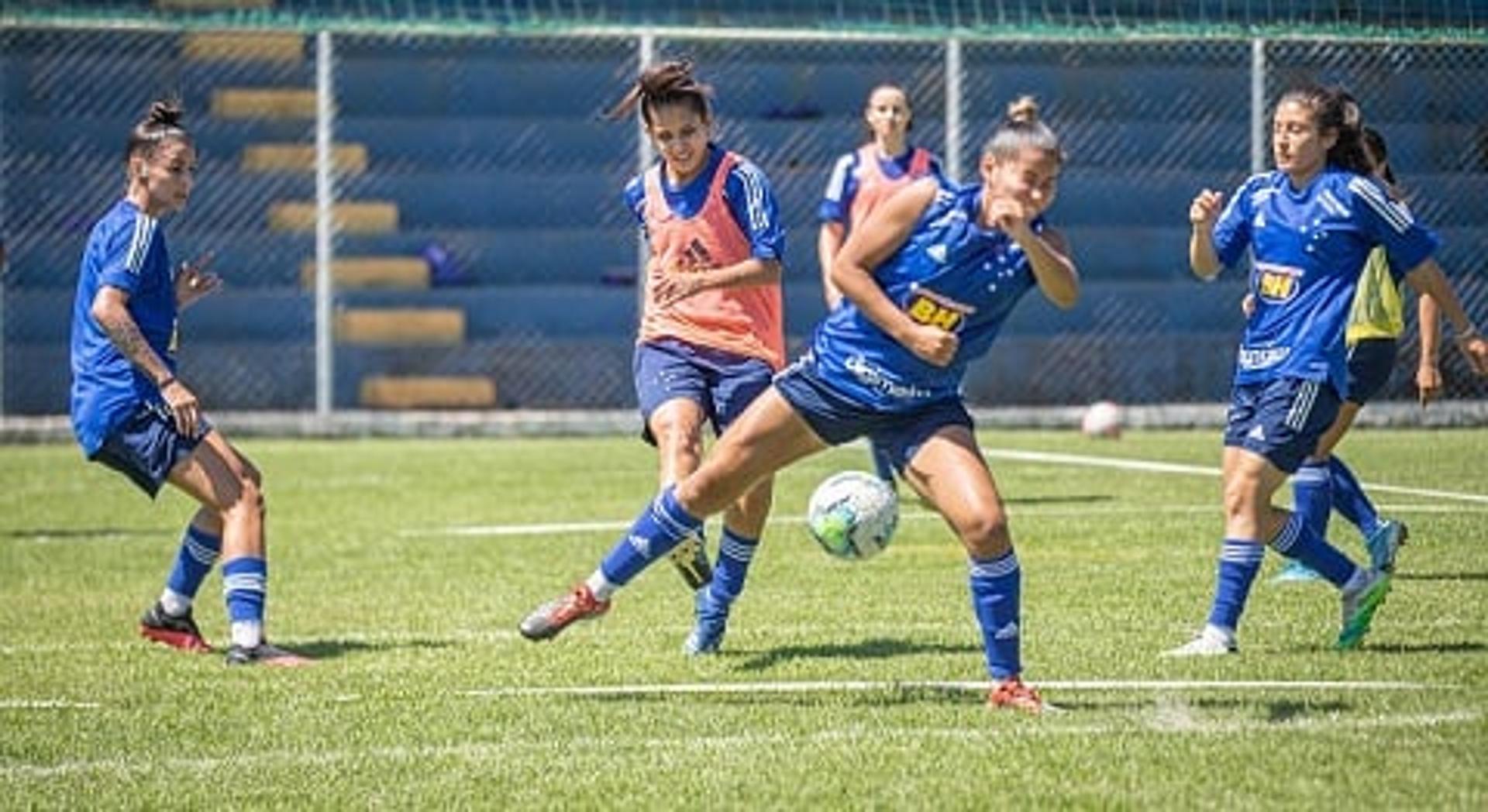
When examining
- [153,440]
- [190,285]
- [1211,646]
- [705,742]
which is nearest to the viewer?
[705,742]

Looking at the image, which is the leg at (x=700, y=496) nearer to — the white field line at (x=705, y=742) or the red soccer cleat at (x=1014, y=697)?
the red soccer cleat at (x=1014, y=697)

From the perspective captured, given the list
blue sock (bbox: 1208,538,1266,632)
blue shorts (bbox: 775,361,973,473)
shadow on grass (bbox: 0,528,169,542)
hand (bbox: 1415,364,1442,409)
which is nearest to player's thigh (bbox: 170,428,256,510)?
blue shorts (bbox: 775,361,973,473)

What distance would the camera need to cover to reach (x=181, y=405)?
10344 millimetres

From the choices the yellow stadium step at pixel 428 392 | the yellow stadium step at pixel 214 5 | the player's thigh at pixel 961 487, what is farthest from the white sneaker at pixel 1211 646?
the yellow stadium step at pixel 214 5

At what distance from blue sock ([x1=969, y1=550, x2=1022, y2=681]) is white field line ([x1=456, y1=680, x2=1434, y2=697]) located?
444 mm

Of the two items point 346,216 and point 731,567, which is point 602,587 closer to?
point 731,567

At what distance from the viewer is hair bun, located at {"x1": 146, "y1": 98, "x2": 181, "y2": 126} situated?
10703mm

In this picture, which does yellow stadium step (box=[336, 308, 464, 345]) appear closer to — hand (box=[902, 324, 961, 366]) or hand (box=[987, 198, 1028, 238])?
hand (box=[902, 324, 961, 366])

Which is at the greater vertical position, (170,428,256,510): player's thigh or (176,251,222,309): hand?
(176,251,222,309): hand

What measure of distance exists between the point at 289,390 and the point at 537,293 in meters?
2.26

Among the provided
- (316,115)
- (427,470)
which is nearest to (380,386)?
(316,115)

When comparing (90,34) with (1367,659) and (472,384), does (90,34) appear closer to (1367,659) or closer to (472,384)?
(472,384)

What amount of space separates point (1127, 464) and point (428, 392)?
6767 millimetres

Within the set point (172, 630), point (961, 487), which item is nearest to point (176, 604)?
point (172, 630)
